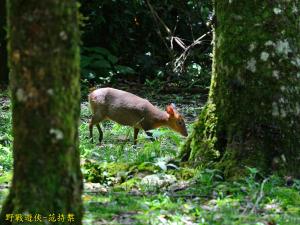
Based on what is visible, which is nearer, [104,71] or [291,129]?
[291,129]

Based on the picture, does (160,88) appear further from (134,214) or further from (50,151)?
(50,151)

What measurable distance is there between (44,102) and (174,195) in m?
2.09

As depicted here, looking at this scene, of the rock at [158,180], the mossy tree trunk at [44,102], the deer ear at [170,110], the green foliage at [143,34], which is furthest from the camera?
the green foliage at [143,34]

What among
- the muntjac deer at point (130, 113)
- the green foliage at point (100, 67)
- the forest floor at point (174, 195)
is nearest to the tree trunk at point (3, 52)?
the green foliage at point (100, 67)

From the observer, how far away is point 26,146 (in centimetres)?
327

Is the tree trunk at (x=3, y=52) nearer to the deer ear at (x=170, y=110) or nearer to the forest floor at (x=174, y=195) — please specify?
the deer ear at (x=170, y=110)

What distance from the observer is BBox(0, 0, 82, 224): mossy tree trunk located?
10.5 feet

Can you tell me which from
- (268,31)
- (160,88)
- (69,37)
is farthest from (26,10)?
(160,88)

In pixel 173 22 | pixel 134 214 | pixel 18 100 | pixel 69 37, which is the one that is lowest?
pixel 134 214

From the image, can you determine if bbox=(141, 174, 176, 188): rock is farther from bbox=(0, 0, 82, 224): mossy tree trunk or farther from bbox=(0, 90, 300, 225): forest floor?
bbox=(0, 0, 82, 224): mossy tree trunk

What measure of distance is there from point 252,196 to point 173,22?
41.6 feet

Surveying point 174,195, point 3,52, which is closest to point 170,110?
point 174,195

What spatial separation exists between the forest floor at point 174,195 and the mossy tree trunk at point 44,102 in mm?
980

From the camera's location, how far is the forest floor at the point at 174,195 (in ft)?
14.7
